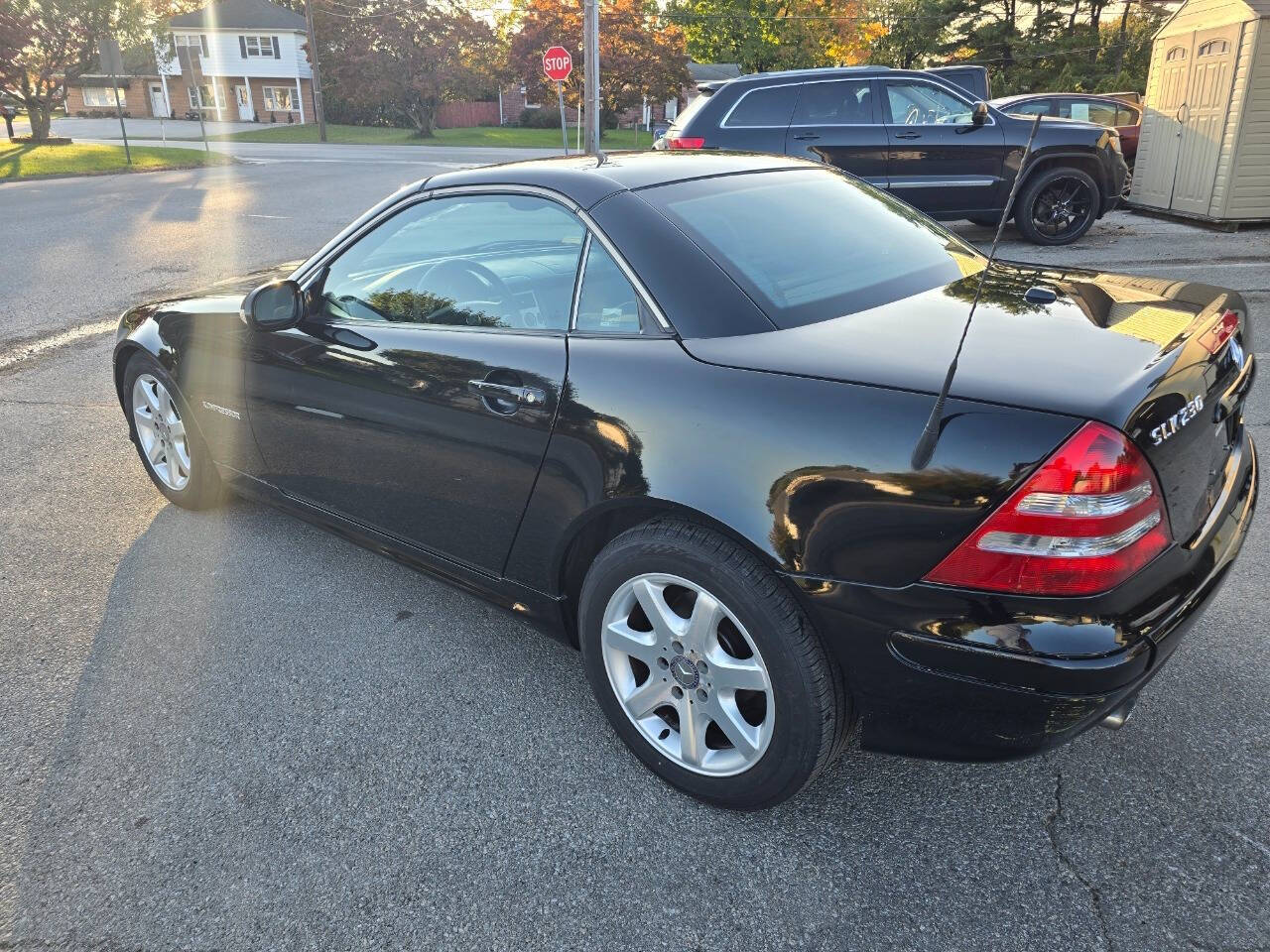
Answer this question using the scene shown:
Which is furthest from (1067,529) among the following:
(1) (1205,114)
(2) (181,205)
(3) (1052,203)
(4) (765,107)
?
(2) (181,205)

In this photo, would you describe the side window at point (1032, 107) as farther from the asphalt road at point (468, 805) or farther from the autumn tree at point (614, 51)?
the autumn tree at point (614, 51)

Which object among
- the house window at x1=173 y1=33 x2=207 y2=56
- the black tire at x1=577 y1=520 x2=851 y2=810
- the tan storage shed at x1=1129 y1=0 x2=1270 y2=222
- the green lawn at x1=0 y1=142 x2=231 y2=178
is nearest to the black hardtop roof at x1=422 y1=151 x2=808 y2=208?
the black tire at x1=577 y1=520 x2=851 y2=810

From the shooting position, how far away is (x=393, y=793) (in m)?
2.41

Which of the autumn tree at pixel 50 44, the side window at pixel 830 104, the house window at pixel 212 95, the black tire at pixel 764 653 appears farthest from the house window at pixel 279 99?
the black tire at pixel 764 653

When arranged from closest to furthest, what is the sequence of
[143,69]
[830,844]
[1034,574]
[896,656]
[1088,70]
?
1. [1034,574]
2. [896,656]
3. [830,844]
4. [1088,70]
5. [143,69]

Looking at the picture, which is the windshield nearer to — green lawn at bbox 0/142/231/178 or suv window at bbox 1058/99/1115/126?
suv window at bbox 1058/99/1115/126

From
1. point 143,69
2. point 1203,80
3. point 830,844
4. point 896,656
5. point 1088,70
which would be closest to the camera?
point 896,656

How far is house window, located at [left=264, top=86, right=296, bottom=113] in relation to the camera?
59.9 metres

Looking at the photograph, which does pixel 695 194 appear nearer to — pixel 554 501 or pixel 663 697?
pixel 554 501

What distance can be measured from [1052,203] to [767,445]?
9.44 m

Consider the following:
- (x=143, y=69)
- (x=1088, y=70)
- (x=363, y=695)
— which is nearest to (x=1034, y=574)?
(x=363, y=695)

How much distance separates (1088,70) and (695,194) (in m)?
37.1

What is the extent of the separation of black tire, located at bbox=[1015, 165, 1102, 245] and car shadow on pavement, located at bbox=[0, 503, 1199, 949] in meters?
8.77

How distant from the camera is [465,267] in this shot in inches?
120
